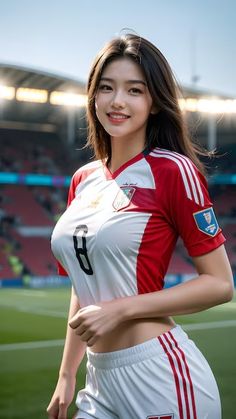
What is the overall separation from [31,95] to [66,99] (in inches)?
66.2

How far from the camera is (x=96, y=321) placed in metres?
2.06

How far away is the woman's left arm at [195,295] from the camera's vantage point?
211 centimetres

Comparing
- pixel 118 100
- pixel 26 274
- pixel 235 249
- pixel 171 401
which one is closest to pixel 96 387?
pixel 171 401

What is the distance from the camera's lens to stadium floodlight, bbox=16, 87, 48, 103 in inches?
1248

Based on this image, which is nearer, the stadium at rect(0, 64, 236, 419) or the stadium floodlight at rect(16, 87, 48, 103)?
the stadium at rect(0, 64, 236, 419)

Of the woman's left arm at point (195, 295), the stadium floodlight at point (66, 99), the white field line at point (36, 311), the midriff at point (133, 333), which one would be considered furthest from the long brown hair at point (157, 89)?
the stadium floodlight at point (66, 99)

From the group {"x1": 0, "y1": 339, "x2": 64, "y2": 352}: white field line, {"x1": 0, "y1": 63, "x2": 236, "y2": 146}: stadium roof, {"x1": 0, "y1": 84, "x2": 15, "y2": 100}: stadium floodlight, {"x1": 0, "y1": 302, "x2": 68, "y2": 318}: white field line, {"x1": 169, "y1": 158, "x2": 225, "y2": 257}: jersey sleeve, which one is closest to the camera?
{"x1": 169, "y1": 158, "x2": 225, "y2": 257}: jersey sleeve

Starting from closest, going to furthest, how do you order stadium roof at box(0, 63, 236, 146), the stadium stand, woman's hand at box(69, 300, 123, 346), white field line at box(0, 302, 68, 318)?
woman's hand at box(69, 300, 123, 346) < white field line at box(0, 302, 68, 318) < the stadium stand < stadium roof at box(0, 63, 236, 146)

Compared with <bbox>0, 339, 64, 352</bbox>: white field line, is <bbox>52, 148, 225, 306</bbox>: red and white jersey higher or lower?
higher

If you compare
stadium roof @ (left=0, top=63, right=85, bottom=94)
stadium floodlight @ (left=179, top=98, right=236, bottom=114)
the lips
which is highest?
the lips

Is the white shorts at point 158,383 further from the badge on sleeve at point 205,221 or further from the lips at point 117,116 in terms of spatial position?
the lips at point 117,116

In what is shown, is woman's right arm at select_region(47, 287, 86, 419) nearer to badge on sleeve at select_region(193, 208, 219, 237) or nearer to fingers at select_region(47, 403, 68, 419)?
fingers at select_region(47, 403, 68, 419)

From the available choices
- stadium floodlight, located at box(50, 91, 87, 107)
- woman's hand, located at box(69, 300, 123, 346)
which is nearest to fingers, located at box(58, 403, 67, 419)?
woman's hand, located at box(69, 300, 123, 346)

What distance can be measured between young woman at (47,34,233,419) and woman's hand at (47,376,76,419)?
0.11 metres
